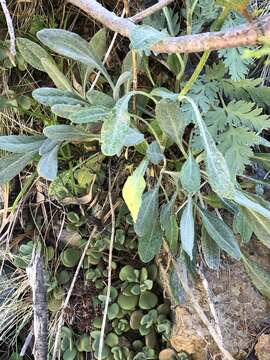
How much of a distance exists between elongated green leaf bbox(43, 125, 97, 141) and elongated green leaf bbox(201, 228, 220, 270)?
0.28m

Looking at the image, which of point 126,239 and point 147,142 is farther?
point 126,239

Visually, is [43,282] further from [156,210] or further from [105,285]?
[156,210]

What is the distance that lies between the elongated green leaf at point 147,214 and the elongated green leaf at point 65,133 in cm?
15

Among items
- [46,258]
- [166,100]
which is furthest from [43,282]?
[166,100]

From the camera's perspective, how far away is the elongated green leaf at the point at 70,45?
3.13ft

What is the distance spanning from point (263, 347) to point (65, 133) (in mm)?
537

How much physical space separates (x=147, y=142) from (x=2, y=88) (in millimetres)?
365

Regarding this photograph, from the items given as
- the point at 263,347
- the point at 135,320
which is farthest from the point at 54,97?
the point at 263,347

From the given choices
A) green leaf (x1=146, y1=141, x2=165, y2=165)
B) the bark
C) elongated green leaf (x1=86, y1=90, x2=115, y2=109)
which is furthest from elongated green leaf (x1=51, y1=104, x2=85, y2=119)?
the bark

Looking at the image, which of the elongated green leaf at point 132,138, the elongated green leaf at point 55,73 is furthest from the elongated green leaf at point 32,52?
the elongated green leaf at point 132,138

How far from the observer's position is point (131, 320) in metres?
1.16

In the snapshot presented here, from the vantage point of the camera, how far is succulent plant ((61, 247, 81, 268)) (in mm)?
1200

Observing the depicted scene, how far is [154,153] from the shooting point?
0.97 m

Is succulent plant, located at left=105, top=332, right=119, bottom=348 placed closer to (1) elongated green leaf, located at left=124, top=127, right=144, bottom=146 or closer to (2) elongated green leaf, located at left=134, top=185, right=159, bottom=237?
(2) elongated green leaf, located at left=134, top=185, right=159, bottom=237
